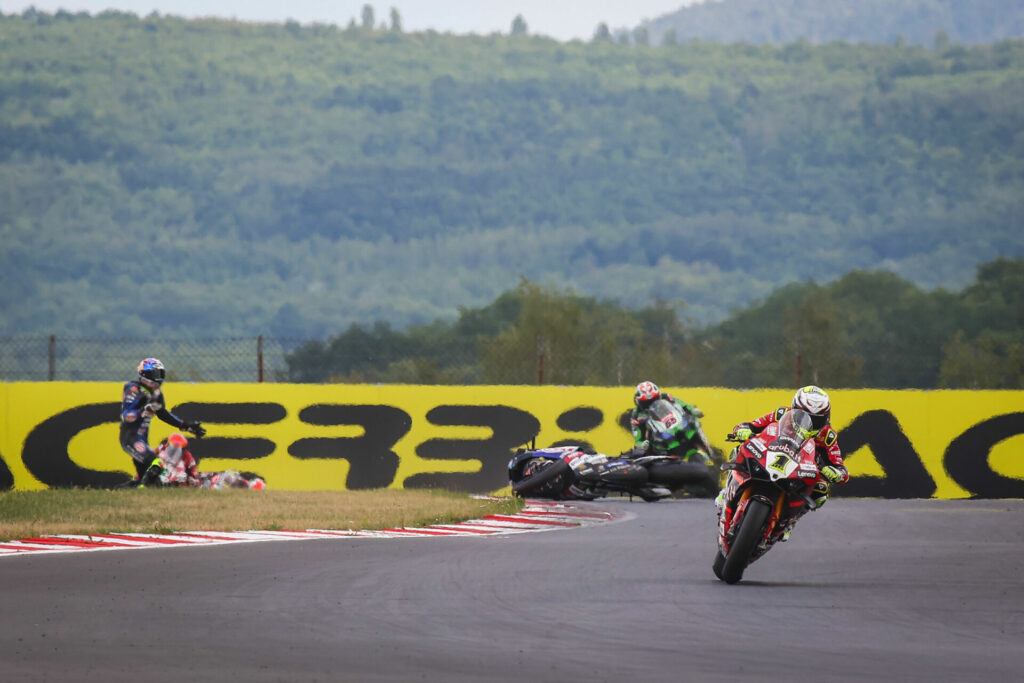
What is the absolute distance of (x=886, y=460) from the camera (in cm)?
1906

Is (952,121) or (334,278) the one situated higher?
(952,121)

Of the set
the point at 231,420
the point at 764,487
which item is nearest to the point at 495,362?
the point at 231,420

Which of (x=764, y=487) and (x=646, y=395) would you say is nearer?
(x=764, y=487)

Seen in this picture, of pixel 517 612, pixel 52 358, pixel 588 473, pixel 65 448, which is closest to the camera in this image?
pixel 517 612

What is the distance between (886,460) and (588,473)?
4.26 metres

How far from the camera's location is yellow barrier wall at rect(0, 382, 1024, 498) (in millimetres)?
18984

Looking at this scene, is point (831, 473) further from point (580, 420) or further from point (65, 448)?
point (65, 448)

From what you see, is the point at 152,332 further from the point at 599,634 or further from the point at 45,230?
the point at 599,634

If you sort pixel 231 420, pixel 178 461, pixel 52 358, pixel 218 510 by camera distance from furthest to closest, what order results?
1. pixel 52 358
2. pixel 231 420
3. pixel 178 461
4. pixel 218 510

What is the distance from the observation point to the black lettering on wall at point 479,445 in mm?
19312

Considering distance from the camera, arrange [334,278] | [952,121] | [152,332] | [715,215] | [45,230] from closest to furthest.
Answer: [152,332], [45,230], [334,278], [715,215], [952,121]

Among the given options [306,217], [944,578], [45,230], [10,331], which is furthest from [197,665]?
[306,217]

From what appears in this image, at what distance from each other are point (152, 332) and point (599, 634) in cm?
12138

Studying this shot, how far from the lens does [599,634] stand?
7887mm
